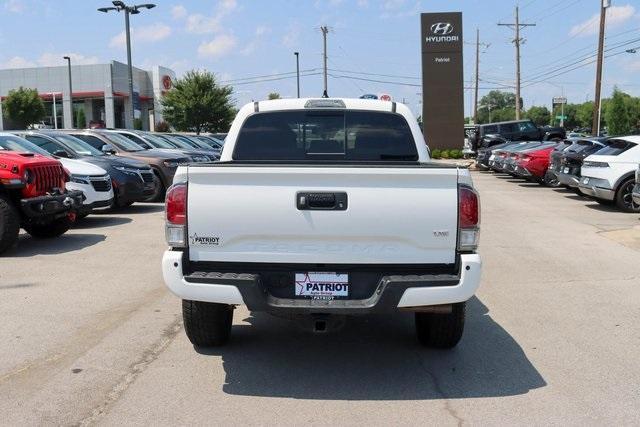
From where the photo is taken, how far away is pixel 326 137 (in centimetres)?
600

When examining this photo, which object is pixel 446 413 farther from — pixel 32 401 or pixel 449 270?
pixel 32 401

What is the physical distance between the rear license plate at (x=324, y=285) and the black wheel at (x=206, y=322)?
2.96 feet

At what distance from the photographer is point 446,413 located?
4.04m

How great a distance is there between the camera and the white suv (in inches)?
554

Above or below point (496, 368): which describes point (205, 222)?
above

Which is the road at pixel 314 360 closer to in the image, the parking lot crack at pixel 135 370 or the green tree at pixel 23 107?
the parking lot crack at pixel 135 370

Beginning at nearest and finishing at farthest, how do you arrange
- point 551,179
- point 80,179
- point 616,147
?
point 80,179, point 616,147, point 551,179

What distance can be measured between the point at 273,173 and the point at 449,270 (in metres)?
1.32

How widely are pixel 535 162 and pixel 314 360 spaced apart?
1693cm

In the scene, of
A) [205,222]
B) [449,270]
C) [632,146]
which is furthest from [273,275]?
[632,146]

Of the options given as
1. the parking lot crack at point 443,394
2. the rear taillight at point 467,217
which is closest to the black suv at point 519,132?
the parking lot crack at point 443,394

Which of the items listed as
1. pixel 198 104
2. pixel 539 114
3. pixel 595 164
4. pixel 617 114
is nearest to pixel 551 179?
pixel 595 164

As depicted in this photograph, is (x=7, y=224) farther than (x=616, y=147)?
No

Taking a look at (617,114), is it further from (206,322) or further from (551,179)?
(206,322)
